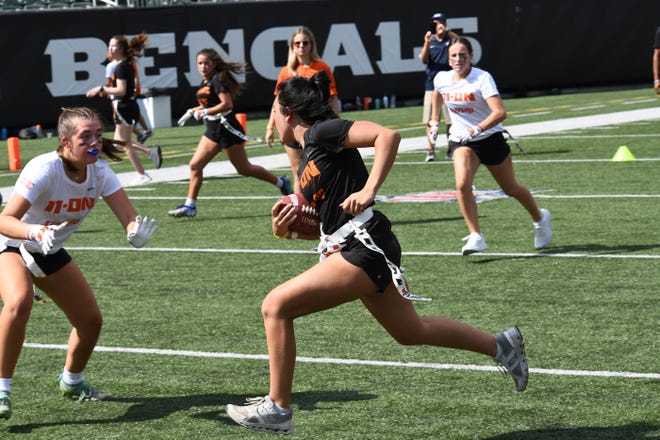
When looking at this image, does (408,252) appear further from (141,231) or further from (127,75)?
(127,75)

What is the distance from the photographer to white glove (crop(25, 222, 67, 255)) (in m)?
5.96

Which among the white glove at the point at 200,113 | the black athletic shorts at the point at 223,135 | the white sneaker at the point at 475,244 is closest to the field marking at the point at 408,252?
the white sneaker at the point at 475,244

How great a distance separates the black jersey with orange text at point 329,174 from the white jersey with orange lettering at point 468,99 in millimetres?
5109

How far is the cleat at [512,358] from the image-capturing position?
6.50 metres

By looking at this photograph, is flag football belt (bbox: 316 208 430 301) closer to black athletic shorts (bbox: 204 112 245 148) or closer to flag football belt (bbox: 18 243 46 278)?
flag football belt (bbox: 18 243 46 278)

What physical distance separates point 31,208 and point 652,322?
4.11 metres

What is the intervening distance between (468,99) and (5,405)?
19.6ft

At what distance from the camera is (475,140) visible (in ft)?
36.3

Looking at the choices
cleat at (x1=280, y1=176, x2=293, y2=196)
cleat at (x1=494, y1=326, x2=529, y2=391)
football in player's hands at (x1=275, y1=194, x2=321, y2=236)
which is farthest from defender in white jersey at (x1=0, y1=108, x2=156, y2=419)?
cleat at (x1=280, y1=176, x2=293, y2=196)

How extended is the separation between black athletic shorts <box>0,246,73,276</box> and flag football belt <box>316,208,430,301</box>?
4.87 ft

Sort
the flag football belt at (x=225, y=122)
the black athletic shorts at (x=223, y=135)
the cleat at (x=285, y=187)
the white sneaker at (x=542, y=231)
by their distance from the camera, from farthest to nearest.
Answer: the cleat at (x=285, y=187), the black athletic shorts at (x=223, y=135), the flag football belt at (x=225, y=122), the white sneaker at (x=542, y=231)

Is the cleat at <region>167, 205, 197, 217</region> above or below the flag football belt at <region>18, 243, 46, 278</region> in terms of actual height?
below

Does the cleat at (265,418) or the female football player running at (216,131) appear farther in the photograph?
the female football player running at (216,131)

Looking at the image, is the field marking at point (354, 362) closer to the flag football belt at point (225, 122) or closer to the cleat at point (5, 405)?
the cleat at point (5, 405)
